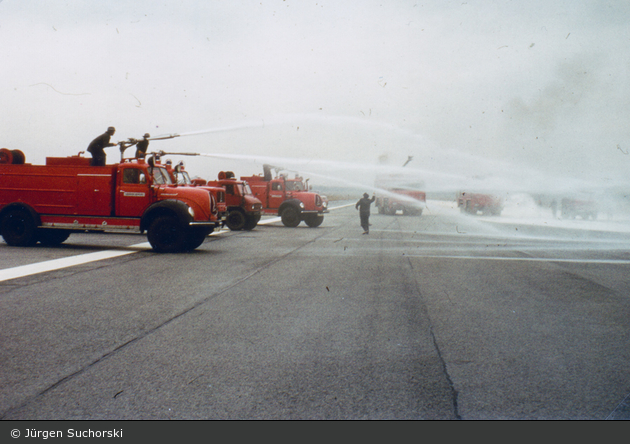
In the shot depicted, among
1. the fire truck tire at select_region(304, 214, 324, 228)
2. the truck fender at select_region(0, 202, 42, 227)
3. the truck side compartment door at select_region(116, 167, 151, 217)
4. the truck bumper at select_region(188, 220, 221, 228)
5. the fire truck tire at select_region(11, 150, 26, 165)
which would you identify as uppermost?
the fire truck tire at select_region(11, 150, 26, 165)

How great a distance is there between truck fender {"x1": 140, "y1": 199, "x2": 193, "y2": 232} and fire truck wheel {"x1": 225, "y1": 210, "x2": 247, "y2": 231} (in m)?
9.07

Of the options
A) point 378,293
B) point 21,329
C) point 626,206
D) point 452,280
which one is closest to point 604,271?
point 452,280

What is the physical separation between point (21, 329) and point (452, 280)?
22.9 feet

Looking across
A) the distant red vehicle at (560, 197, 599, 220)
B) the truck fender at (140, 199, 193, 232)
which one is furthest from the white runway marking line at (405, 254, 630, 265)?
the distant red vehicle at (560, 197, 599, 220)

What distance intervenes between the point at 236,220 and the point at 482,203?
24620 mm

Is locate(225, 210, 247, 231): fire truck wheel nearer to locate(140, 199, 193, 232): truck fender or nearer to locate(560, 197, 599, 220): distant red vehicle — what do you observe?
locate(140, 199, 193, 232): truck fender

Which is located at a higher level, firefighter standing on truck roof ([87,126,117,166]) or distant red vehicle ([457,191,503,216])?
firefighter standing on truck roof ([87,126,117,166])

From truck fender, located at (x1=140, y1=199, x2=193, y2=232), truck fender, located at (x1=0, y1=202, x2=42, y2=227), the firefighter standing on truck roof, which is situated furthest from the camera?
the firefighter standing on truck roof

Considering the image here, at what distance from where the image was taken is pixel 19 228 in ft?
48.3

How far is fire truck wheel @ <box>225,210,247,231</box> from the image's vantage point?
23156mm

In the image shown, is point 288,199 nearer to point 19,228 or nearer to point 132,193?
point 132,193

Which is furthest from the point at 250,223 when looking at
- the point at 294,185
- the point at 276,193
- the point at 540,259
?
the point at 540,259

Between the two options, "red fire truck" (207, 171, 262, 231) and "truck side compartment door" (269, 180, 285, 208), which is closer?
"red fire truck" (207, 171, 262, 231)

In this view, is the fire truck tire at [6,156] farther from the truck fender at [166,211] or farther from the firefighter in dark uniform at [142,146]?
the truck fender at [166,211]
